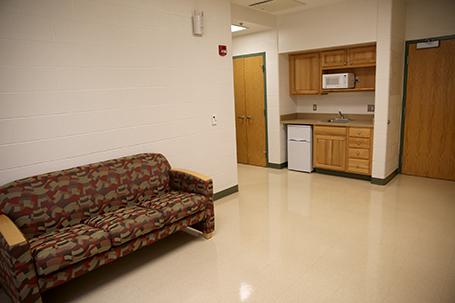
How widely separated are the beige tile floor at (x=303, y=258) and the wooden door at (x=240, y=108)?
7.29 ft

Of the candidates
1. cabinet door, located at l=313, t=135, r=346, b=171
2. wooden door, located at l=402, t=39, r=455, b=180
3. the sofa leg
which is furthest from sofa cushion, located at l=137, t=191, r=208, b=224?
wooden door, located at l=402, t=39, r=455, b=180

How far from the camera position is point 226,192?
4.59 metres

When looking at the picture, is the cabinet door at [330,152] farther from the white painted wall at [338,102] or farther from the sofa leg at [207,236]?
the sofa leg at [207,236]

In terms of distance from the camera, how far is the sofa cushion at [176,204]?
288cm

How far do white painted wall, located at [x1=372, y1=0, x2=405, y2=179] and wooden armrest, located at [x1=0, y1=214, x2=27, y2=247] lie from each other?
4.49 meters

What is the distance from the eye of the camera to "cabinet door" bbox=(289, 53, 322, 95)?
5.49 meters

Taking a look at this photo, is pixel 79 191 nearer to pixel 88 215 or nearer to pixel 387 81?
pixel 88 215

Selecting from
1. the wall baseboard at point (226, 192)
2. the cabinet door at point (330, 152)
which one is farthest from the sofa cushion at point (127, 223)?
the cabinet door at point (330, 152)

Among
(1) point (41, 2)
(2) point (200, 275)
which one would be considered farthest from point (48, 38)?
(2) point (200, 275)

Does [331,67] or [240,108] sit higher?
[331,67]

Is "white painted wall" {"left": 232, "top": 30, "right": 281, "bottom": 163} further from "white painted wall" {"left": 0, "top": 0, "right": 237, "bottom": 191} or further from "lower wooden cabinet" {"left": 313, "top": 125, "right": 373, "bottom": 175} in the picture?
"white painted wall" {"left": 0, "top": 0, "right": 237, "bottom": 191}

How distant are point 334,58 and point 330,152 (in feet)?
5.04

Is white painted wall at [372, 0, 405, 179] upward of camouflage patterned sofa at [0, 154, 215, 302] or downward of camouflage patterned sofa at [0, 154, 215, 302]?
upward

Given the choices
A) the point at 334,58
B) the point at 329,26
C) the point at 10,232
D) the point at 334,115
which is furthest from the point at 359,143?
the point at 10,232
